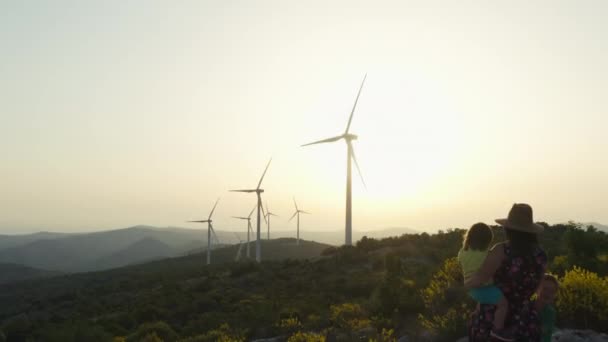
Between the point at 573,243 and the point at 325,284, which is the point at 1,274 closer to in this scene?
the point at 325,284

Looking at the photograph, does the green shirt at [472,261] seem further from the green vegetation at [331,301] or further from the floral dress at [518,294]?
the green vegetation at [331,301]

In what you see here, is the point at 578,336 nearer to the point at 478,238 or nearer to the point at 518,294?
the point at 518,294

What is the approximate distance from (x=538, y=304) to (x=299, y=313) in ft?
52.0

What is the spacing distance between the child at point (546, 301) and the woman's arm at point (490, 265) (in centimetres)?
91

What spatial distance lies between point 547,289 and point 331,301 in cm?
1917

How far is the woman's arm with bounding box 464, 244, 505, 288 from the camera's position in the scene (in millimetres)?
6691

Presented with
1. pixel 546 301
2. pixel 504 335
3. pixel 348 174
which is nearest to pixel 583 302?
pixel 546 301

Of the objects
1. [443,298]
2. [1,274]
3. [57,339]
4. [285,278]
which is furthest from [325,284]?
[1,274]

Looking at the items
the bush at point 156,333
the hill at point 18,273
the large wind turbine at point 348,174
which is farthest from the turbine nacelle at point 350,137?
the hill at point 18,273

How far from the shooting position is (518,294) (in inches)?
270

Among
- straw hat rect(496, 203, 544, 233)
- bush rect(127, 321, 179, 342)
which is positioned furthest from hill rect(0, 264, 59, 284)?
straw hat rect(496, 203, 544, 233)

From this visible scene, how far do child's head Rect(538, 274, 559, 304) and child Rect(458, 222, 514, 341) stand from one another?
675 millimetres

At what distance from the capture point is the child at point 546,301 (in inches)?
281

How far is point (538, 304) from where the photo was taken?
7.24 metres
